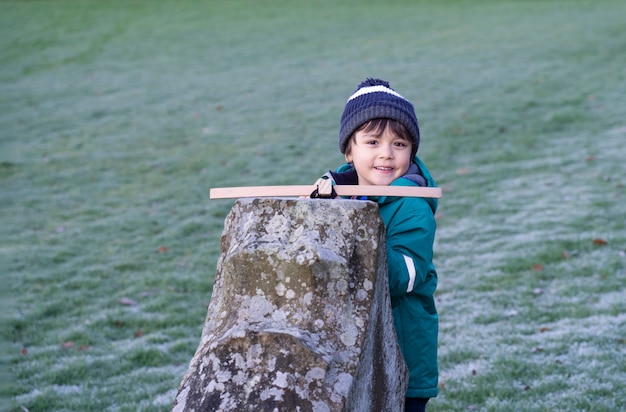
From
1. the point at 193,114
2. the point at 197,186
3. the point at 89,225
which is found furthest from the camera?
the point at 193,114

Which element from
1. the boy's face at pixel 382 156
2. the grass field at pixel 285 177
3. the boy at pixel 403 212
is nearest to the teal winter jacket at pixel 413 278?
the boy at pixel 403 212

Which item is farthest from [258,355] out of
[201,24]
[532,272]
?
Answer: [201,24]

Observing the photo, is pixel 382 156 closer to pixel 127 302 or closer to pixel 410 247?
pixel 410 247

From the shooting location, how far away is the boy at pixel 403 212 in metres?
2.67

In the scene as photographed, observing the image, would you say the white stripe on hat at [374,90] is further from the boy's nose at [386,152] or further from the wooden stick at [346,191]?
the wooden stick at [346,191]

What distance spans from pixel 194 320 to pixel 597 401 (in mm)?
3525

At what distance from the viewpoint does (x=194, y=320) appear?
679cm

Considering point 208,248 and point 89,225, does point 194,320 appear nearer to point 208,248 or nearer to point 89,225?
point 208,248

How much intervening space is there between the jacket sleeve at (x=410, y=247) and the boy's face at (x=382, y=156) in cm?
26

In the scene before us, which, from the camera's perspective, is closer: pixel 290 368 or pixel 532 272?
pixel 290 368

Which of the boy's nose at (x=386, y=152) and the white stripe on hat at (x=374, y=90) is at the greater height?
the white stripe on hat at (x=374, y=90)

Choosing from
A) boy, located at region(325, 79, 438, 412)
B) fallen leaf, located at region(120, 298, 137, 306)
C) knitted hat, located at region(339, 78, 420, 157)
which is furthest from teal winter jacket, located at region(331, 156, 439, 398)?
fallen leaf, located at region(120, 298, 137, 306)

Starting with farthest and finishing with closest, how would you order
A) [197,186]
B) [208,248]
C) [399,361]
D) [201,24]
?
[201,24]
[197,186]
[208,248]
[399,361]

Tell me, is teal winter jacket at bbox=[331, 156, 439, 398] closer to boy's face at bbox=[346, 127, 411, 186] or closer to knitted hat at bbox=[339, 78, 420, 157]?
boy's face at bbox=[346, 127, 411, 186]
